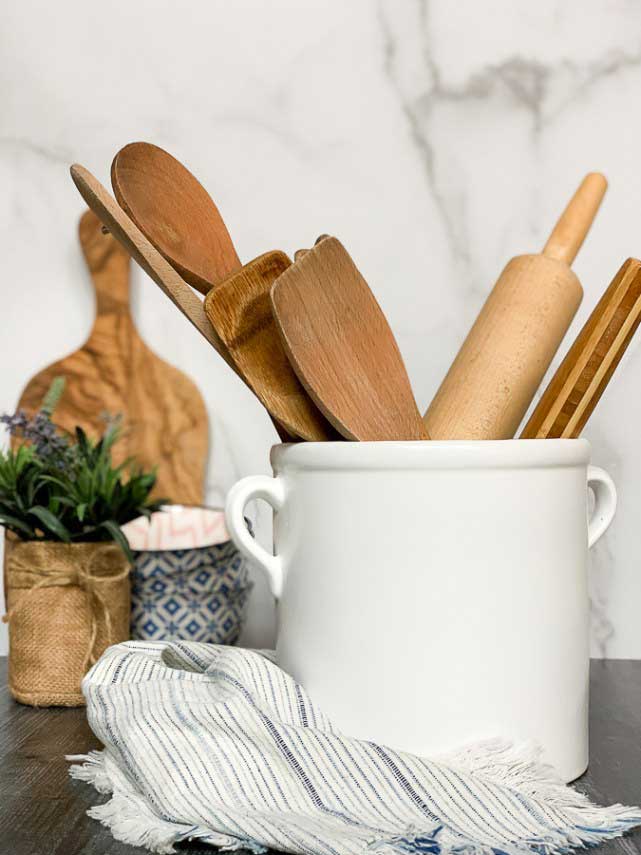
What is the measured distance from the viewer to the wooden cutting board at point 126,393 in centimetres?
85

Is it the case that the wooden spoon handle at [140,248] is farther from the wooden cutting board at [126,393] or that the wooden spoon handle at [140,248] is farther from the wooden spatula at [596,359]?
the wooden cutting board at [126,393]

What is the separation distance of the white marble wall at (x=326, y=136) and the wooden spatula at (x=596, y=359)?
0.29 metres

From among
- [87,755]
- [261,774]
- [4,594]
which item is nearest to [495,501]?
[261,774]

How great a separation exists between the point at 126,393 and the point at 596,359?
447mm

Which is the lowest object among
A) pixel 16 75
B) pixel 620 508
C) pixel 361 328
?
pixel 620 508

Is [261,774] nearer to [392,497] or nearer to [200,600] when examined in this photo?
[392,497]

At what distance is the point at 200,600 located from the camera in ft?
2.46

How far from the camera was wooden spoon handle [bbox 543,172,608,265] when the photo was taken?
2.22 feet

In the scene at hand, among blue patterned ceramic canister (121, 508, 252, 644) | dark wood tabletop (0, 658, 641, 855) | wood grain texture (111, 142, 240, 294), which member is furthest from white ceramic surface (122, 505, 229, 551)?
wood grain texture (111, 142, 240, 294)

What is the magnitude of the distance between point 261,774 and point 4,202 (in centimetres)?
62

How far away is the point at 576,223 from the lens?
688mm

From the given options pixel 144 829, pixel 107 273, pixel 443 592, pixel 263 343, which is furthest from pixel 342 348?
pixel 107 273

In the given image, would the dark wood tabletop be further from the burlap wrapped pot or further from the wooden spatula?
the wooden spatula

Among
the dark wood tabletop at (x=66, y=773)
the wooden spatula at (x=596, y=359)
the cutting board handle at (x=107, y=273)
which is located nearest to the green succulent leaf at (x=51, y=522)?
the dark wood tabletop at (x=66, y=773)
